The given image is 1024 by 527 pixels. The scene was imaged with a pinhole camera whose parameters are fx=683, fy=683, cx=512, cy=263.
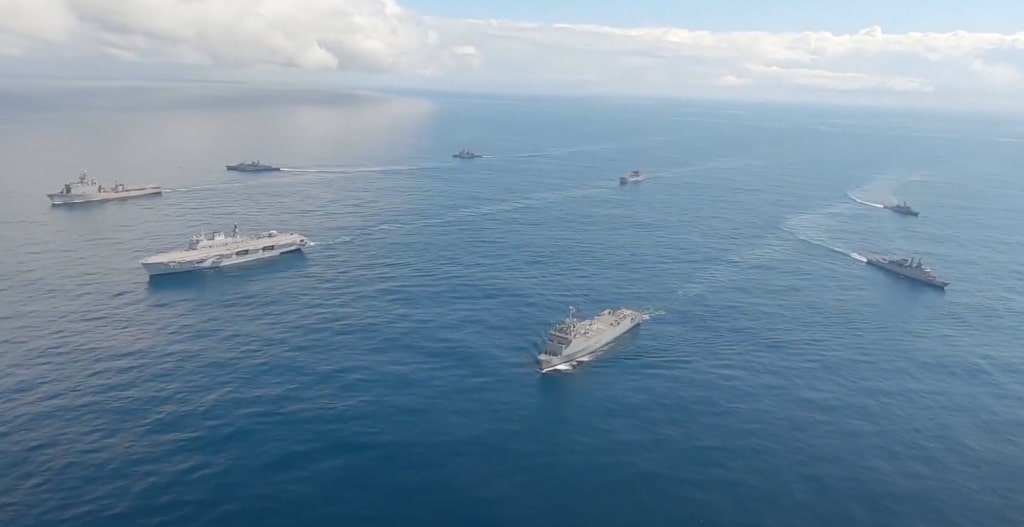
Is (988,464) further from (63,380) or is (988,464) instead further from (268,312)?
(63,380)

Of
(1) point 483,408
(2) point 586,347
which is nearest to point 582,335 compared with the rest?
(2) point 586,347

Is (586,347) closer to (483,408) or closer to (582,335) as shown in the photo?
(582,335)

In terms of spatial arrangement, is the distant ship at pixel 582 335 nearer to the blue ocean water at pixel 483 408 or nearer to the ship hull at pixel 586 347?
the ship hull at pixel 586 347

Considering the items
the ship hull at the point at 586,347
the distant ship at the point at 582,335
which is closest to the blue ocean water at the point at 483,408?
the ship hull at the point at 586,347

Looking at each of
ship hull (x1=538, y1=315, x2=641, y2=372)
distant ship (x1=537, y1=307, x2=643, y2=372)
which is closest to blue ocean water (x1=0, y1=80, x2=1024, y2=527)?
ship hull (x1=538, y1=315, x2=641, y2=372)

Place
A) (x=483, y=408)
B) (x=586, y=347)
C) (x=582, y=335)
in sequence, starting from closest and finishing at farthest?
(x=483, y=408), (x=582, y=335), (x=586, y=347)

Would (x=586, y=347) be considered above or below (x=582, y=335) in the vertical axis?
below

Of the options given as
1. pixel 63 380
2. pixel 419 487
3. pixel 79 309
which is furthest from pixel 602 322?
pixel 79 309
